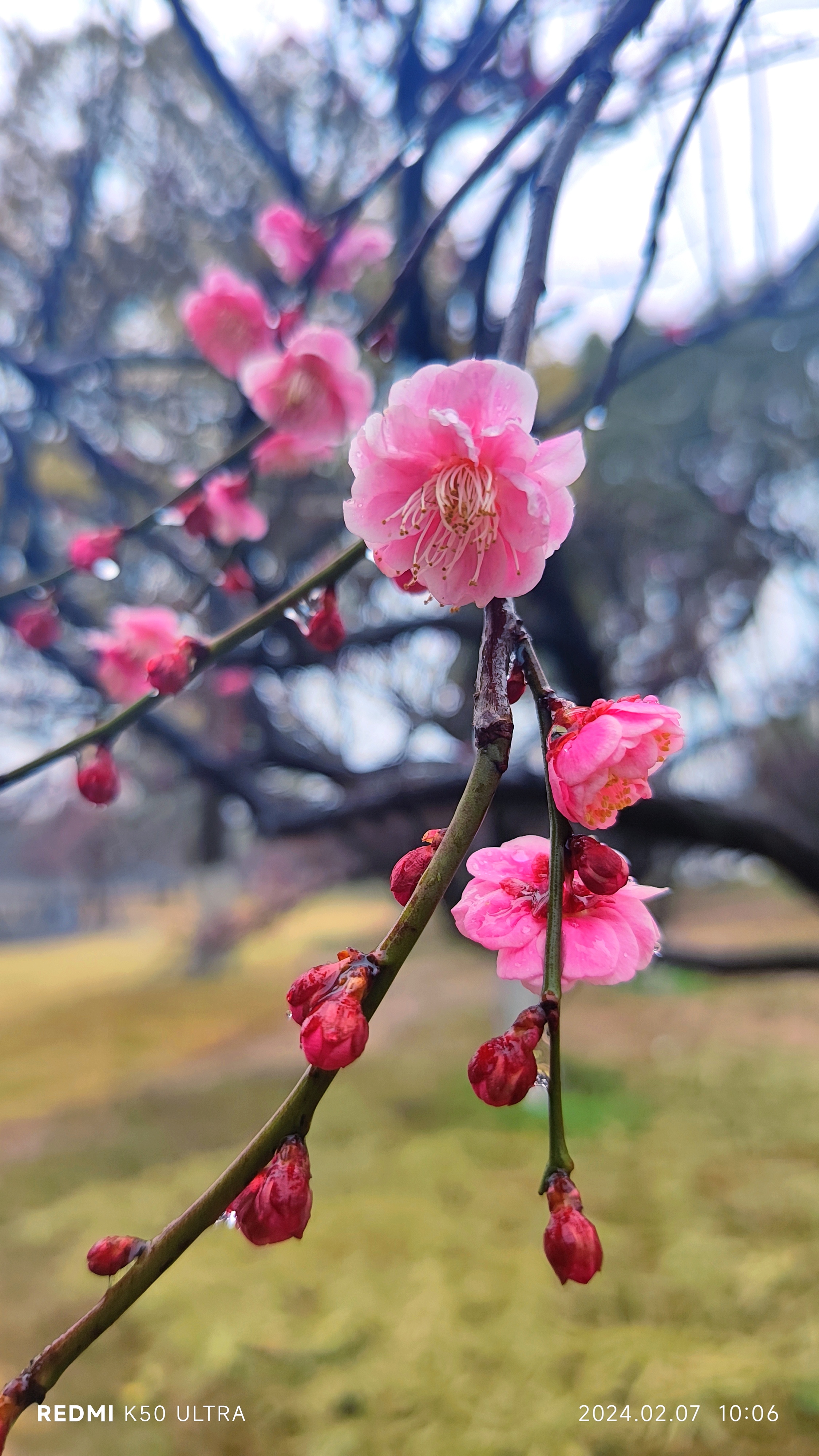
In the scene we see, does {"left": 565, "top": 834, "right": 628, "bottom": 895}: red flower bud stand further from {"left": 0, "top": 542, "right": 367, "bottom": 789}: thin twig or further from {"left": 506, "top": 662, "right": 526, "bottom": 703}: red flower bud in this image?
{"left": 0, "top": 542, "right": 367, "bottom": 789}: thin twig

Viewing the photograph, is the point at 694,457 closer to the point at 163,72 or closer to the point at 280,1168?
the point at 163,72

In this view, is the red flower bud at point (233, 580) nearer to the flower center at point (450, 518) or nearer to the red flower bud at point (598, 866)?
the flower center at point (450, 518)

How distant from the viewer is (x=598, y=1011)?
5102mm

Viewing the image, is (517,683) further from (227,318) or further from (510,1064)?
(227,318)

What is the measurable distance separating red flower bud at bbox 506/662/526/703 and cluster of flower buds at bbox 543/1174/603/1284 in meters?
0.19

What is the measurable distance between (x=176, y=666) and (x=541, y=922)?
244 mm

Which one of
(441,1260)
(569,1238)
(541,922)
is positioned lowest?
(441,1260)

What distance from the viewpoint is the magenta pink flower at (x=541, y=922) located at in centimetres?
38

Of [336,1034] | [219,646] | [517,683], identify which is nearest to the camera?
[336,1034]

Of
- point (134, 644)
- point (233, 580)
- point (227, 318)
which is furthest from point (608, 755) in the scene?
point (227, 318)

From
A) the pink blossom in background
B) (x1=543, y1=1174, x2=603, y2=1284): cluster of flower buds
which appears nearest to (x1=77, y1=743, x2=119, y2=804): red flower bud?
(x1=543, y1=1174, x2=603, y2=1284): cluster of flower buds

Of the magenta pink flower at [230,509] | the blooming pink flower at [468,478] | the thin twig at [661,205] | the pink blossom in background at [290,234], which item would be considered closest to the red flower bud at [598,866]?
the blooming pink flower at [468,478]

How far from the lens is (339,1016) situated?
26 centimetres

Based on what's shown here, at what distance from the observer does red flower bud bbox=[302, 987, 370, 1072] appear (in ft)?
0.83
